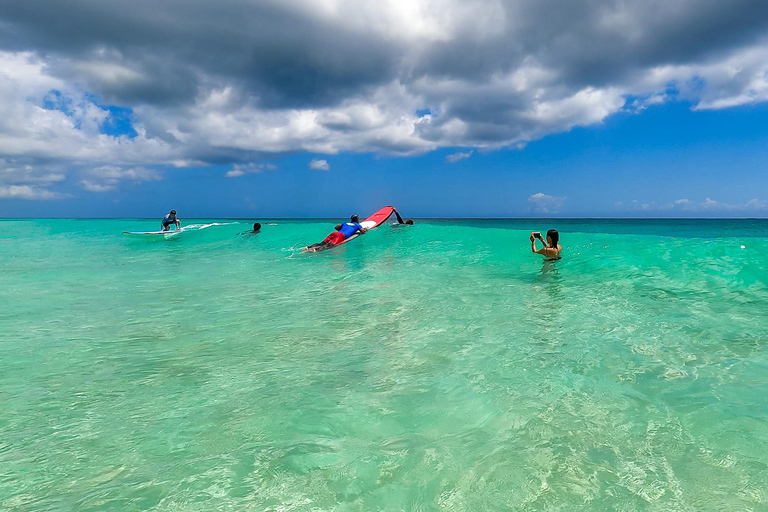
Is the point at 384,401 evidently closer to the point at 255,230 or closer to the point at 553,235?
the point at 553,235

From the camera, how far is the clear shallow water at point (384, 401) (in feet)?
7.66

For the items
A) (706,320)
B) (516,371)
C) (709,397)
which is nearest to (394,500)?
(516,371)

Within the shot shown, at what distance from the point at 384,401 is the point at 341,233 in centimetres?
1363

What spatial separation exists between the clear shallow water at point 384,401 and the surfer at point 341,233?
26.7 ft

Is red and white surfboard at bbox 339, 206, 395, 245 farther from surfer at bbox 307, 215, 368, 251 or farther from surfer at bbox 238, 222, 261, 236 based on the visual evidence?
surfer at bbox 238, 222, 261, 236

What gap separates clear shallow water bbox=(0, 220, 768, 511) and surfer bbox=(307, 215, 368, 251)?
8.15 m

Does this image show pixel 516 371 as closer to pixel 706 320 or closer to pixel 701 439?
pixel 701 439

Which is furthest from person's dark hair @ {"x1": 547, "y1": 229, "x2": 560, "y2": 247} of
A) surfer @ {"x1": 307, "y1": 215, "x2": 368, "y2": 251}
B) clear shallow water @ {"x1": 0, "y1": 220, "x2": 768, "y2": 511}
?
surfer @ {"x1": 307, "y1": 215, "x2": 368, "y2": 251}

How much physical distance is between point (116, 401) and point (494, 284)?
7550 millimetres

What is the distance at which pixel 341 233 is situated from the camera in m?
16.8

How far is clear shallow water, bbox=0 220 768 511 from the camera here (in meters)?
2.33

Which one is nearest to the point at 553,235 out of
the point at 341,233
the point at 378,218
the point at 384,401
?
the point at 341,233

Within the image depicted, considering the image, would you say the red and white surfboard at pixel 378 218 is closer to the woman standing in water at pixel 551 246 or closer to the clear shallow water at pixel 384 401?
the woman standing in water at pixel 551 246

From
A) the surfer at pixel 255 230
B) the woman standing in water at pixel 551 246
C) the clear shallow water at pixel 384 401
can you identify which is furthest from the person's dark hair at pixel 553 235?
the surfer at pixel 255 230
